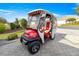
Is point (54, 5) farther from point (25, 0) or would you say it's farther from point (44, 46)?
point (44, 46)

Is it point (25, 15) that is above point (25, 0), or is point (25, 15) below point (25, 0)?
below

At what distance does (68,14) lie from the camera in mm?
2980

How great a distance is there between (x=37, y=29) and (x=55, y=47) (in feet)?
1.59

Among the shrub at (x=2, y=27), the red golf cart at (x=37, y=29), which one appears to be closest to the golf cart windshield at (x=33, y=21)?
the red golf cart at (x=37, y=29)

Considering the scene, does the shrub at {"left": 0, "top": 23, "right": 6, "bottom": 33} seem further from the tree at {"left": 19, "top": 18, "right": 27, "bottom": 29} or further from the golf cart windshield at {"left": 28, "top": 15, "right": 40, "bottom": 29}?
the golf cart windshield at {"left": 28, "top": 15, "right": 40, "bottom": 29}

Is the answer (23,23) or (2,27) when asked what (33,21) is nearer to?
(23,23)

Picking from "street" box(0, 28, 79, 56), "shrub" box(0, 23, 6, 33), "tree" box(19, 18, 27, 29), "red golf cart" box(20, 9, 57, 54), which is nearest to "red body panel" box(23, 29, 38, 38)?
"red golf cart" box(20, 9, 57, 54)

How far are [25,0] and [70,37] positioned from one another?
111 cm

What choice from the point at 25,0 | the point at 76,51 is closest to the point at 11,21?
the point at 25,0

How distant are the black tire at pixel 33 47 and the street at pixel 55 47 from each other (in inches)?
2.8

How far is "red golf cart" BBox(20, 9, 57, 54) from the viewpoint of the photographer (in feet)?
9.36

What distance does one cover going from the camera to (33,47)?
2.83 metres

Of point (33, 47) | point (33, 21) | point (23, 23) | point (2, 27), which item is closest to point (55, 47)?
point (33, 47)

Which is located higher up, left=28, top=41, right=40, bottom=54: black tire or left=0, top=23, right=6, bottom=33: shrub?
left=0, top=23, right=6, bottom=33: shrub
